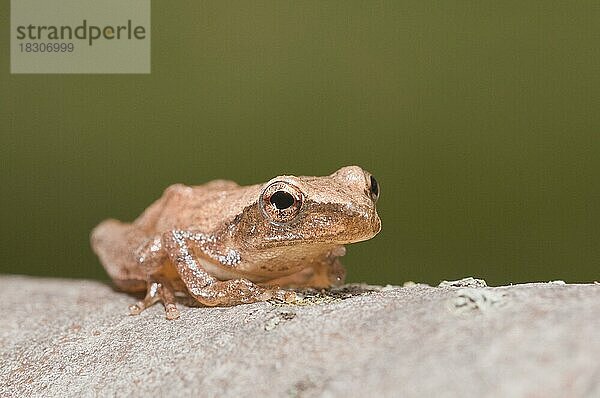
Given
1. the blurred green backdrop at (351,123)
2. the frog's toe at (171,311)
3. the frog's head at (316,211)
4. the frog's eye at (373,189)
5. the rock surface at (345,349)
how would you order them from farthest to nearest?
1. the blurred green backdrop at (351,123)
2. the frog's eye at (373,189)
3. the frog's toe at (171,311)
4. the frog's head at (316,211)
5. the rock surface at (345,349)

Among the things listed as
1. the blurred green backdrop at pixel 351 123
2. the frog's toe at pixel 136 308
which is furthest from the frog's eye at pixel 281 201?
the blurred green backdrop at pixel 351 123

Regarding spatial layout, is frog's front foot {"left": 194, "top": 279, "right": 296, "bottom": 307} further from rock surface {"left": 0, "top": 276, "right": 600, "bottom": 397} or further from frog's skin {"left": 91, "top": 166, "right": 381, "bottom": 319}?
rock surface {"left": 0, "top": 276, "right": 600, "bottom": 397}

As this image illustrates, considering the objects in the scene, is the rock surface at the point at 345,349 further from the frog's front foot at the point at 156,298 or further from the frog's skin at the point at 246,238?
the frog's skin at the point at 246,238

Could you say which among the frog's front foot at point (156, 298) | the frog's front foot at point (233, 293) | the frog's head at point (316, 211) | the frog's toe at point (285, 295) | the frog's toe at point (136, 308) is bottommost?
the frog's toe at point (136, 308)

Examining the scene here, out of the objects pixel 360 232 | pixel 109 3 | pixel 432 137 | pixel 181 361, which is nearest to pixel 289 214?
pixel 360 232

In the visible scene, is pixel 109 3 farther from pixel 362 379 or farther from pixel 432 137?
pixel 362 379

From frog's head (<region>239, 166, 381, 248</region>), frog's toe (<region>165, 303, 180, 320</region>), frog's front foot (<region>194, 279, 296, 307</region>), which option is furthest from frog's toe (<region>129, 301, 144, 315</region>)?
frog's head (<region>239, 166, 381, 248</region>)

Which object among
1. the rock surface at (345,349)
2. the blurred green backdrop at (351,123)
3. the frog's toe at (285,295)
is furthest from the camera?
the blurred green backdrop at (351,123)
